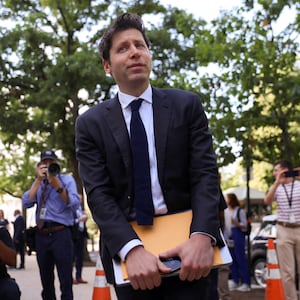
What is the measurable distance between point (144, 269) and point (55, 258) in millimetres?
5121

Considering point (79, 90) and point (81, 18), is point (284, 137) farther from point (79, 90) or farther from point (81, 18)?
point (81, 18)

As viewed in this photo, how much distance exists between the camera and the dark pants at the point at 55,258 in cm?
740

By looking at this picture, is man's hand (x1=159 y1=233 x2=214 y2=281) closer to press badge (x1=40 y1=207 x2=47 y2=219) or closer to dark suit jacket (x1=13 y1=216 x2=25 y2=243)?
press badge (x1=40 y1=207 x2=47 y2=219)

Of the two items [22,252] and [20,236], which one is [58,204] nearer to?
[22,252]

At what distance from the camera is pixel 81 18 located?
2489cm

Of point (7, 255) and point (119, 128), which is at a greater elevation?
point (119, 128)

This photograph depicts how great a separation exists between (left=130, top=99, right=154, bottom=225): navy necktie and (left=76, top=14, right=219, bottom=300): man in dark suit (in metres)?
0.02

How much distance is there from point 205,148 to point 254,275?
41.8 ft

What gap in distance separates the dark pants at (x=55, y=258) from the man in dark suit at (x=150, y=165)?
4.66 m

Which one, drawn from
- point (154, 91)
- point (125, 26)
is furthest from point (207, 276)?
point (125, 26)

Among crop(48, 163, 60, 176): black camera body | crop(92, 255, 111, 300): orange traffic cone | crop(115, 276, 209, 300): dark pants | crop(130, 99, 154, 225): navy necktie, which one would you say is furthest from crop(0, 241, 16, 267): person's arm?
crop(130, 99, 154, 225): navy necktie

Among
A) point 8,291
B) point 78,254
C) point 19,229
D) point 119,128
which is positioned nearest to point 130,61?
point 119,128

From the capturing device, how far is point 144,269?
2.48m

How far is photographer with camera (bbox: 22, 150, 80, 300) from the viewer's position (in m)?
7.43
